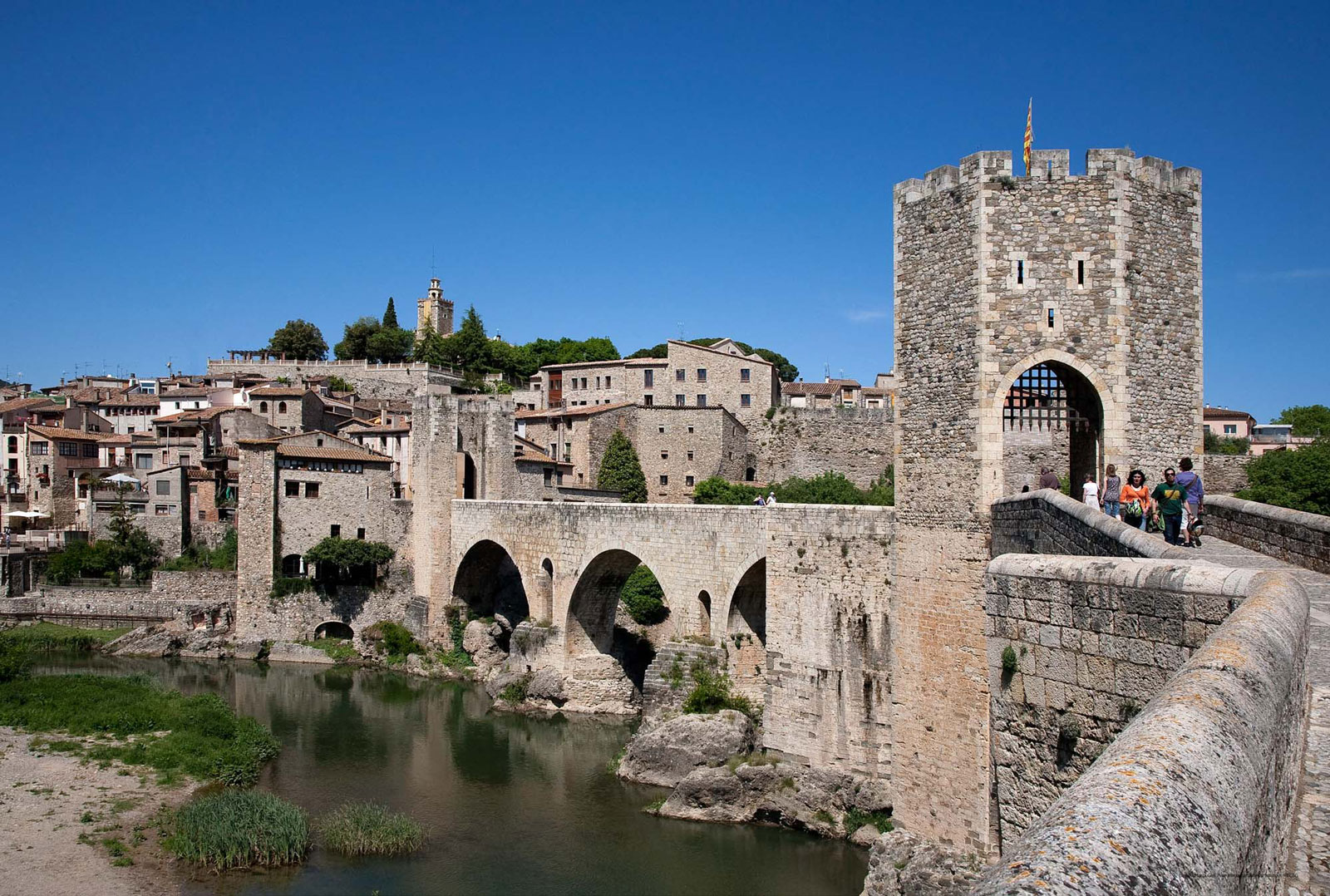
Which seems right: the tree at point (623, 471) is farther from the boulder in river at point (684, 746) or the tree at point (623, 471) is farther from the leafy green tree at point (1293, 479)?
the leafy green tree at point (1293, 479)

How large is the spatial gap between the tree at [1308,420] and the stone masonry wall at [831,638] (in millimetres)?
45532

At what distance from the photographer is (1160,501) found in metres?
9.82

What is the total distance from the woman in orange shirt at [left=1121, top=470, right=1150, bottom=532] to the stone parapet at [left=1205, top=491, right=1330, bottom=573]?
26.3 inches

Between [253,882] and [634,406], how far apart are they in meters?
34.1

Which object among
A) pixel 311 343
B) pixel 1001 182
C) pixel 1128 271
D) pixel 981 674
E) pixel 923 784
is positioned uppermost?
pixel 311 343

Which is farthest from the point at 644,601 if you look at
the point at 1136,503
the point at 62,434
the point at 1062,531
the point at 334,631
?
the point at 62,434

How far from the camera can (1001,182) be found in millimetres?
13406

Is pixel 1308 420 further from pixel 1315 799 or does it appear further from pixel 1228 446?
pixel 1315 799

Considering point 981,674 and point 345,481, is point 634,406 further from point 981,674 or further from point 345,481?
point 981,674

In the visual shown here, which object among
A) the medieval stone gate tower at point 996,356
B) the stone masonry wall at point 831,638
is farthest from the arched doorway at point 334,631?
the medieval stone gate tower at point 996,356

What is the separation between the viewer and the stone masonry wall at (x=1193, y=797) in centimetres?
217

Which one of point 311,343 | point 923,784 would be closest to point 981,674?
point 923,784

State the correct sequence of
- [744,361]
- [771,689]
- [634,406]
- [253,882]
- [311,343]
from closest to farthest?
[253,882]
[771,689]
[634,406]
[744,361]
[311,343]

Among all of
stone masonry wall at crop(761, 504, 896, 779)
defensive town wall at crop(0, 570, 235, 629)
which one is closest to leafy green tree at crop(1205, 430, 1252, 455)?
stone masonry wall at crop(761, 504, 896, 779)
